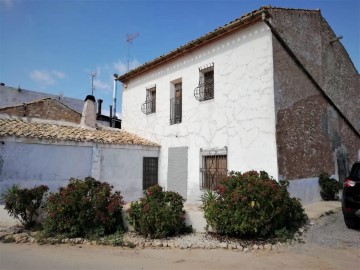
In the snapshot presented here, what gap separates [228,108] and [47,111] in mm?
11768

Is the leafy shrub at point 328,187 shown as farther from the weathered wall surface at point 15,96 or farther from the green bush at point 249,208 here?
the weathered wall surface at point 15,96

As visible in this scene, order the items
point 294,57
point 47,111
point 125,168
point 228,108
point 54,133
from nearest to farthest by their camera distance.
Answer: point 294,57
point 228,108
point 54,133
point 125,168
point 47,111

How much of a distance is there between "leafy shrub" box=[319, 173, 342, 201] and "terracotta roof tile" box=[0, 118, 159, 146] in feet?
23.1

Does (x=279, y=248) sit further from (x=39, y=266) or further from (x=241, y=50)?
(x=241, y=50)

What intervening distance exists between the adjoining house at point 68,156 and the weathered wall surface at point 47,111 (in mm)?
3844

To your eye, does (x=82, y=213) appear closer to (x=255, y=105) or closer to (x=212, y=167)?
(x=212, y=167)

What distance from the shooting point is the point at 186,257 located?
220 inches

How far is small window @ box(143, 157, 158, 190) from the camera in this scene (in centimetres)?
1258

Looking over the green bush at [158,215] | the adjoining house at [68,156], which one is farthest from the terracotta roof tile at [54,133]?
the green bush at [158,215]

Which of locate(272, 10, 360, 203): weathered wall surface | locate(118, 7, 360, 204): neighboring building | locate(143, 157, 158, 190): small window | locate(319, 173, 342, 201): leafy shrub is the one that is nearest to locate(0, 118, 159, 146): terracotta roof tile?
locate(143, 157, 158, 190): small window

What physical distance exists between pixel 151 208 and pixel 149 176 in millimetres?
5877

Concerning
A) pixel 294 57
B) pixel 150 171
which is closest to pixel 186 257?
pixel 150 171

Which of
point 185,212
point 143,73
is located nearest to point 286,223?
point 185,212

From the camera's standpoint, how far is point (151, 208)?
6875 millimetres
